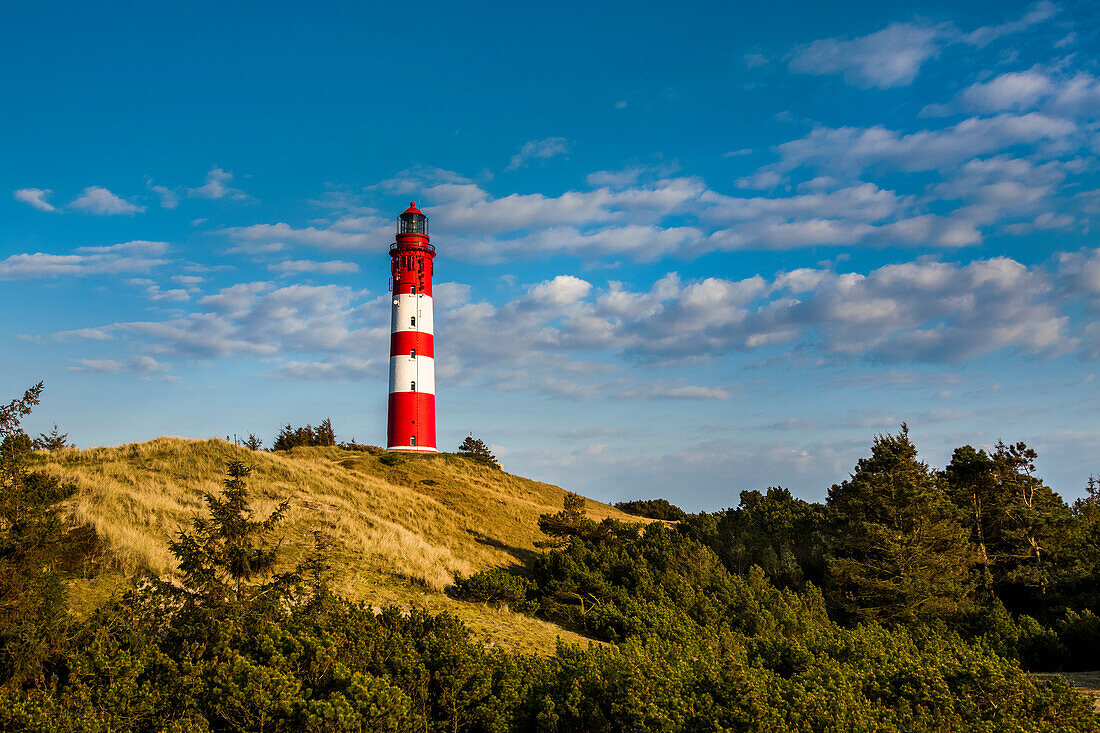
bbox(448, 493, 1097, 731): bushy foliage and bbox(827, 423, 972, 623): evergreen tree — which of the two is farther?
bbox(827, 423, 972, 623): evergreen tree

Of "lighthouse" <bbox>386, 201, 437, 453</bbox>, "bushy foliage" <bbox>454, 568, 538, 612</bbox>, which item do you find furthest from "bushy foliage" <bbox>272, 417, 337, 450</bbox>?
"bushy foliage" <bbox>454, 568, 538, 612</bbox>

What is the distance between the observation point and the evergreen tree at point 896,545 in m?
21.6

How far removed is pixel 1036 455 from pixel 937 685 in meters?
23.9

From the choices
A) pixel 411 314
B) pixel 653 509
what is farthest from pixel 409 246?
pixel 653 509

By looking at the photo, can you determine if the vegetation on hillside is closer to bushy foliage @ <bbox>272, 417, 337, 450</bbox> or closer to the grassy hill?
the grassy hill

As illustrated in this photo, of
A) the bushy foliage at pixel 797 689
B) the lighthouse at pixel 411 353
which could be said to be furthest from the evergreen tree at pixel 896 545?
the lighthouse at pixel 411 353

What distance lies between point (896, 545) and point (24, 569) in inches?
915

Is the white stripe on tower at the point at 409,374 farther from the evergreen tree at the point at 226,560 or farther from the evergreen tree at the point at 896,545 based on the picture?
the evergreen tree at the point at 226,560

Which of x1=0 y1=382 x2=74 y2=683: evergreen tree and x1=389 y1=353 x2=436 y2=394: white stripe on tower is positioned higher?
x1=389 y1=353 x2=436 y2=394: white stripe on tower

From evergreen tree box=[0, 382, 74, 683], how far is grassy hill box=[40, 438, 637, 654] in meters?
1.72

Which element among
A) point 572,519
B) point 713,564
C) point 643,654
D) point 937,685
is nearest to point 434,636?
point 643,654

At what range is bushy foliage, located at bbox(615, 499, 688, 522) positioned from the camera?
5078 centimetres

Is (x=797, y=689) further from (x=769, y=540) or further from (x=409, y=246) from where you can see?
(x=409, y=246)

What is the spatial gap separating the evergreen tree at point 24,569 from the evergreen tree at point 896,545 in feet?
67.9
